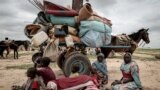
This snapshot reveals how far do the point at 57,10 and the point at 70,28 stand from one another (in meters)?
0.75

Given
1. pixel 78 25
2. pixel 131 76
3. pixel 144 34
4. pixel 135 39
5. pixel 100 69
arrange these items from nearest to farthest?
pixel 131 76
pixel 100 69
pixel 78 25
pixel 135 39
pixel 144 34

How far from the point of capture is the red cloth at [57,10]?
434 inches

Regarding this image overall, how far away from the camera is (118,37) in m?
12.4

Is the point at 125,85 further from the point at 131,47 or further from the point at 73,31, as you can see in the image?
the point at 131,47

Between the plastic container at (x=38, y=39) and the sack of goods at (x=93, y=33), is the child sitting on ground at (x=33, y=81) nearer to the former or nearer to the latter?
the plastic container at (x=38, y=39)

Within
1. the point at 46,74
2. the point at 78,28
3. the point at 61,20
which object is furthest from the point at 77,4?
the point at 46,74

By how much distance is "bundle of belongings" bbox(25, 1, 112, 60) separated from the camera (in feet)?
Result: 36.0

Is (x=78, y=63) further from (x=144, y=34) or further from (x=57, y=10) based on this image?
(x=144, y=34)

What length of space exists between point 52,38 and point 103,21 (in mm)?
1831

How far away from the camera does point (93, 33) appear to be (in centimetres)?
1105

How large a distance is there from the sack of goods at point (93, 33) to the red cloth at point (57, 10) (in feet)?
1.71

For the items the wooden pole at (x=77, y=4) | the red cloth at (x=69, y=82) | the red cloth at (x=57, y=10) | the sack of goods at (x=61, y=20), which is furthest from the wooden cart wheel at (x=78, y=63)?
the red cloth at (x=69, y=82)

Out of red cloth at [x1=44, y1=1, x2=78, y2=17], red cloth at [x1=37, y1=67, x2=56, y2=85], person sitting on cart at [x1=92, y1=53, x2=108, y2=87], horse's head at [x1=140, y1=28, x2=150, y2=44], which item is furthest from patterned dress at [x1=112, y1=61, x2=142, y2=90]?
horse's head at [x1=140, y1=28, x2=150, y2=44]

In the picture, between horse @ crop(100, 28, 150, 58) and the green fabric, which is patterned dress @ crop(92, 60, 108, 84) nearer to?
the green fabric
